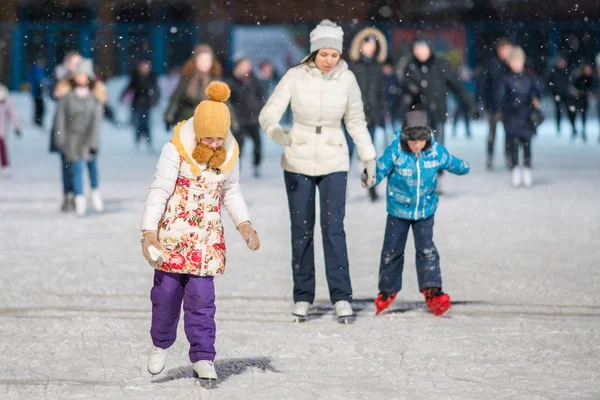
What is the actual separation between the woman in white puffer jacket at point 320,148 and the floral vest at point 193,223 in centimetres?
150

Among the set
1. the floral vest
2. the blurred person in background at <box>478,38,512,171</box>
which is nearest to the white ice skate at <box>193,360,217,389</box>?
the floral vest

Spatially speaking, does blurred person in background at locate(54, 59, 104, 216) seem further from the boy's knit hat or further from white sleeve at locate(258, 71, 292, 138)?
the boy's knit hat

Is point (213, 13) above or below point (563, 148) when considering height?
above

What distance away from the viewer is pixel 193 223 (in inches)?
210

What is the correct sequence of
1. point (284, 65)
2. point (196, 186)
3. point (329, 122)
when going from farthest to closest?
point (284, 65), point (329, 122), point (196, 186)

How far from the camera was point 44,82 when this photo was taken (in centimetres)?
3005

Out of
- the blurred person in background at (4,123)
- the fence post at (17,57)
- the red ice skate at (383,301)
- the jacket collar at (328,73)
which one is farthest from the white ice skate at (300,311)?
the fence post at (17,57)

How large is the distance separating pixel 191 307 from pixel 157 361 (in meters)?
0.29

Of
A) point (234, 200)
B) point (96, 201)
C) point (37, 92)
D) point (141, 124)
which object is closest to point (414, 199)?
point (234, 200)

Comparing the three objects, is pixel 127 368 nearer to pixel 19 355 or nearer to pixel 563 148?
pixel 19 355

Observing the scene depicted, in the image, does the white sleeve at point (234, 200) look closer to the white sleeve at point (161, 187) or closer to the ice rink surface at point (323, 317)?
the white sleeve at point (161, 187)

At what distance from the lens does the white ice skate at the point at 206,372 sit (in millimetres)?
5305

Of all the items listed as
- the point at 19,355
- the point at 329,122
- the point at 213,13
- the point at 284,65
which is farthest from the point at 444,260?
the point at 213,13

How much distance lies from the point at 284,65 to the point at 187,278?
94.9 feet
